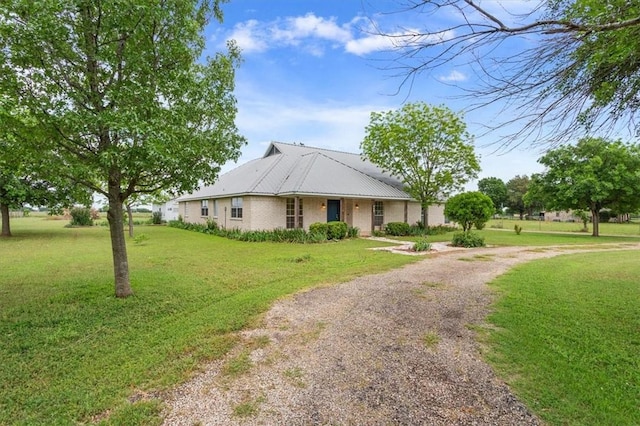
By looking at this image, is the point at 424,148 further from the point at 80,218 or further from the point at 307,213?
the point at 80,218

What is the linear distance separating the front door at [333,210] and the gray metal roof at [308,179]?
114cm

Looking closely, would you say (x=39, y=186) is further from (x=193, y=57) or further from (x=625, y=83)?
(x=625, y=83)

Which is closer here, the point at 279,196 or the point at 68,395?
the point at 68,395

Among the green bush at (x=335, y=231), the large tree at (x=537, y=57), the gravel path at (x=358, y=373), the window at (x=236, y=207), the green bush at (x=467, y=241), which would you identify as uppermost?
the large tree at (x=537, y=57)

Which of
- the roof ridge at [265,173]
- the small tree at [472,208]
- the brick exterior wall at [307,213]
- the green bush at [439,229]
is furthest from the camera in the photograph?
the green bush at [439,229]

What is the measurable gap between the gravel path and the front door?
1349 cm

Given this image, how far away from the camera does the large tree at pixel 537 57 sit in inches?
117

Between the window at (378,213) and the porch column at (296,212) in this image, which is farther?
the window at (378,213)

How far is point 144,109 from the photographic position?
17.6 ft

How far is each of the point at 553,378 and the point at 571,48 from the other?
3.50 meters

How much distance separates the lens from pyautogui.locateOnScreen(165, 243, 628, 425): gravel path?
2.85 meters

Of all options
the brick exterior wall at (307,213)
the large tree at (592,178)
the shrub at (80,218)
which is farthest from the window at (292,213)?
the shrub at (80,218)

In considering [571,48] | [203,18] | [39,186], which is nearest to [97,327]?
[203,18]

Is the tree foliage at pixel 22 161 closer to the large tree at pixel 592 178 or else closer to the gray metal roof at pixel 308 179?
the gray metal roof at pixel 308 179
